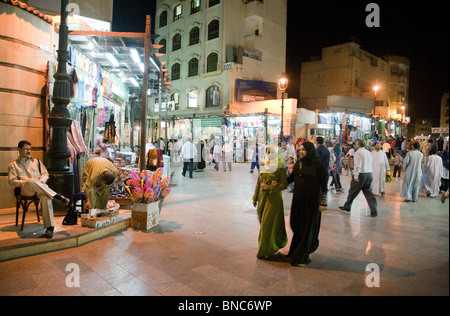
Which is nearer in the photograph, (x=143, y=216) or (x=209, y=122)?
(x=143, y=216)

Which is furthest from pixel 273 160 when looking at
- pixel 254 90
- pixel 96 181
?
pixel 254 90

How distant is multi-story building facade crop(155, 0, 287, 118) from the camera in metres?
28.3

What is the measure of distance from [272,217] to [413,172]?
737 centimetres

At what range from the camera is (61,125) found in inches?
257

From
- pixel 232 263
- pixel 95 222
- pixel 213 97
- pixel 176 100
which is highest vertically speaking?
pixel 176 100

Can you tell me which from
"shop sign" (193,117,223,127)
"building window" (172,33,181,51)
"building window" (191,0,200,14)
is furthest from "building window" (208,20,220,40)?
"shop sign" (193,117,223,127)

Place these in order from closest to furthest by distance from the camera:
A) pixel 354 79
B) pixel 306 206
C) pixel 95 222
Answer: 1. pixel 306 206
2. pixel 95 222
3. pixel 354 79

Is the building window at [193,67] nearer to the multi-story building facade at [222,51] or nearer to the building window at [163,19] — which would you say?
the multi-story building facade at [222,51]

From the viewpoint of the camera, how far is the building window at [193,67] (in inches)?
1219

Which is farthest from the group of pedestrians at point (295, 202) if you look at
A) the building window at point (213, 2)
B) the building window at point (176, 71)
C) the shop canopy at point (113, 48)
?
the building window at point (176, 71)

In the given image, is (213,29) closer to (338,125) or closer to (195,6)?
(195,6)

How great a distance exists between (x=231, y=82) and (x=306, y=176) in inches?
943

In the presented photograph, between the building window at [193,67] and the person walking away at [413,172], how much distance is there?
24.1 metres
